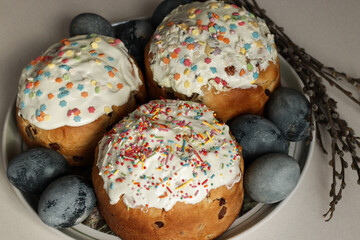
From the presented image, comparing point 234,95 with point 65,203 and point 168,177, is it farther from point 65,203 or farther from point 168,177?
point 65,203

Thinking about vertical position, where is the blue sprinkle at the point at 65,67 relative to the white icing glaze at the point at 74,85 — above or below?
above

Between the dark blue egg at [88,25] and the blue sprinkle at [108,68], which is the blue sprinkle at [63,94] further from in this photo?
the dark blue egg at [88,25]

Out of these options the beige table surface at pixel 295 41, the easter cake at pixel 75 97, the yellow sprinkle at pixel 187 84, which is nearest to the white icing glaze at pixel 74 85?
the easter cake at pixel 75 97

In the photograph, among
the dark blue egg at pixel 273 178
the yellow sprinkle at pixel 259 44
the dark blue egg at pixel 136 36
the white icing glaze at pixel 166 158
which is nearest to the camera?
the white icing glaze at pixel 166 158

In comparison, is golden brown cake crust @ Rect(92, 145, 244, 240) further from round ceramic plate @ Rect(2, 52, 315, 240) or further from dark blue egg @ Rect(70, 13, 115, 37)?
dark blue egg @ Rect(70, 13, 115, 37)

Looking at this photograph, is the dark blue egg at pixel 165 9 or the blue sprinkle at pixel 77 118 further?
the dark blue egg at pixel 165 9

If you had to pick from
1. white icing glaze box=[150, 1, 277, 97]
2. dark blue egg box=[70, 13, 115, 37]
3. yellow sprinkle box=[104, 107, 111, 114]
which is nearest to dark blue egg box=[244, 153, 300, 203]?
white icing glaze box=[150, 1, 277, 97]

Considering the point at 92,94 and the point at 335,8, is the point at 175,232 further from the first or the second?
the point at 335,8
